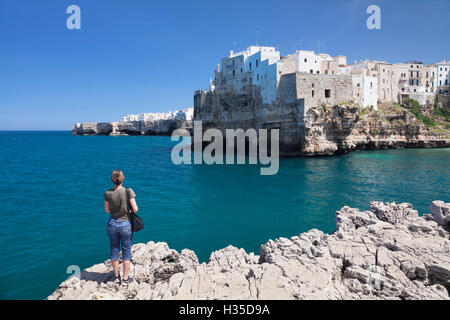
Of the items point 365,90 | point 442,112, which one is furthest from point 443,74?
point 365,90

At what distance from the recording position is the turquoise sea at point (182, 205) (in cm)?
1024

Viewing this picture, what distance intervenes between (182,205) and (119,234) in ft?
37.5

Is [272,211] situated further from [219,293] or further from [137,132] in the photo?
[137,132]

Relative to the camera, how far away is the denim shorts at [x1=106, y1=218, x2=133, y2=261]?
5590 mm

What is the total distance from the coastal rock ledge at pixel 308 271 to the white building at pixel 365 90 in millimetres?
48038

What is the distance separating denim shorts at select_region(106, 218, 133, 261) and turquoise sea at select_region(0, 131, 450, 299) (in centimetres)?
426

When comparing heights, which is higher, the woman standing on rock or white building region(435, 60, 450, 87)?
white building region(435, 60, 450, 87)

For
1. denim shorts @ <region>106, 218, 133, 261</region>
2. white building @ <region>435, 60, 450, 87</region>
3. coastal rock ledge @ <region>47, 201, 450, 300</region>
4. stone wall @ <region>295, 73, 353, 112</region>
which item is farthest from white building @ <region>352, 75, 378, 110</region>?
denim shorts @ <region>106, 218, 133, 261</region>

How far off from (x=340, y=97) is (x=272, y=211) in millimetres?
30697

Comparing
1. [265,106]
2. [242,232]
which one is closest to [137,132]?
[265,106]

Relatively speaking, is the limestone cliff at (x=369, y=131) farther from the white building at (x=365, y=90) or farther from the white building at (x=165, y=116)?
the white building at (x=165, y=116)

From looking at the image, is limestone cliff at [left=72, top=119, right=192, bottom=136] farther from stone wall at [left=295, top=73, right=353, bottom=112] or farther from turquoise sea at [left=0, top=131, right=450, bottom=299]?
turquoise sea at [left=0, top=131, right=450, bottom=299]

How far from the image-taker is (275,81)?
38.9 metres

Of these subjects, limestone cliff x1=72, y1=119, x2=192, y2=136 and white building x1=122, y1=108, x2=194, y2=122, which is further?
white building x1=122, y1=108, x2=194, y2=122
